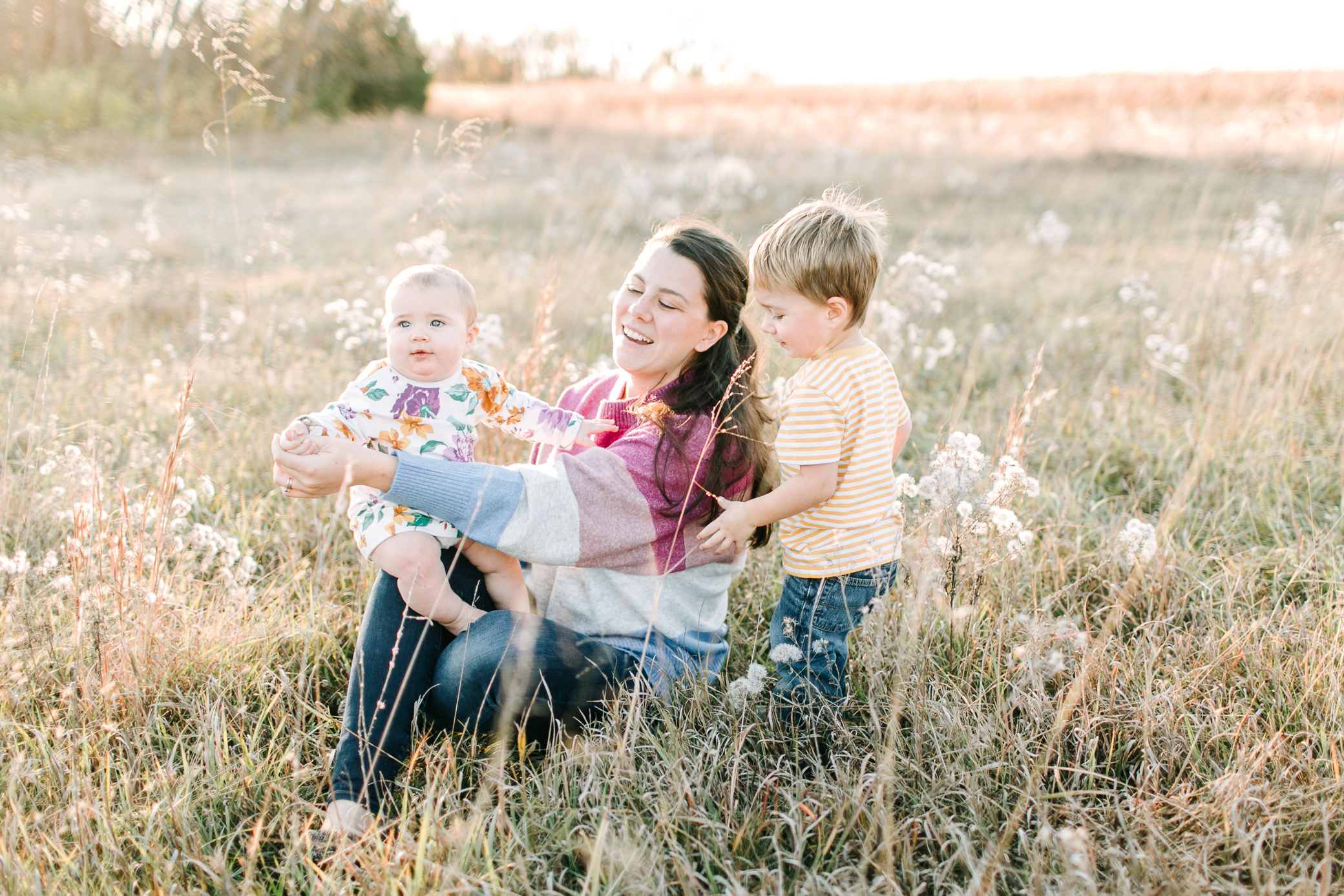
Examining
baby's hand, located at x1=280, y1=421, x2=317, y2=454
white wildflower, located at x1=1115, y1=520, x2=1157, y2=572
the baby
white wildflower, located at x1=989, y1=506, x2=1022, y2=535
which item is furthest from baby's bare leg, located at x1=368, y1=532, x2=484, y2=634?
white wildflower, located at x1=1115, y1=520, x2=1157, y2=572

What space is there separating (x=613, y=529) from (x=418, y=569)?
1.69 ft

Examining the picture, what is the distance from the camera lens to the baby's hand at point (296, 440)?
1963mm

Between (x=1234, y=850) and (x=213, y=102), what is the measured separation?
20128 mm

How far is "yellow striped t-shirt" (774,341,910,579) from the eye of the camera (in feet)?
6.96

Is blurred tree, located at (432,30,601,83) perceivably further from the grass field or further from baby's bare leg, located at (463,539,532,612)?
baby's bare leg, located at (463,539,532,612)

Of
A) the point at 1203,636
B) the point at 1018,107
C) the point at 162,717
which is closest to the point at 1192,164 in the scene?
the point at 1018,107

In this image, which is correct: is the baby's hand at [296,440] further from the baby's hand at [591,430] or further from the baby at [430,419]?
the baby's hand at [591,430]

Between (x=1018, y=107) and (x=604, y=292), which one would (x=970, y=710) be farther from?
(x=1018, y=107)

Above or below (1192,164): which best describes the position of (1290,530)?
below

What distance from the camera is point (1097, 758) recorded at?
2150 mm

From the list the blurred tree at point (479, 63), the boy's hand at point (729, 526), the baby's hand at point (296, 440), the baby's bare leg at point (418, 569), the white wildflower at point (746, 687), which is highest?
the blurred tree at point (479, 63)

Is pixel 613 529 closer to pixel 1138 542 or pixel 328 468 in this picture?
pixel 328 468

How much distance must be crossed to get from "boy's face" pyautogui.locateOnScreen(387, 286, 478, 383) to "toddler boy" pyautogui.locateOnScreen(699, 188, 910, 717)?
84cm

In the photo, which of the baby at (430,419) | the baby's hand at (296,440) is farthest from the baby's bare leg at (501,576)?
the baby's hand at (296,440)
